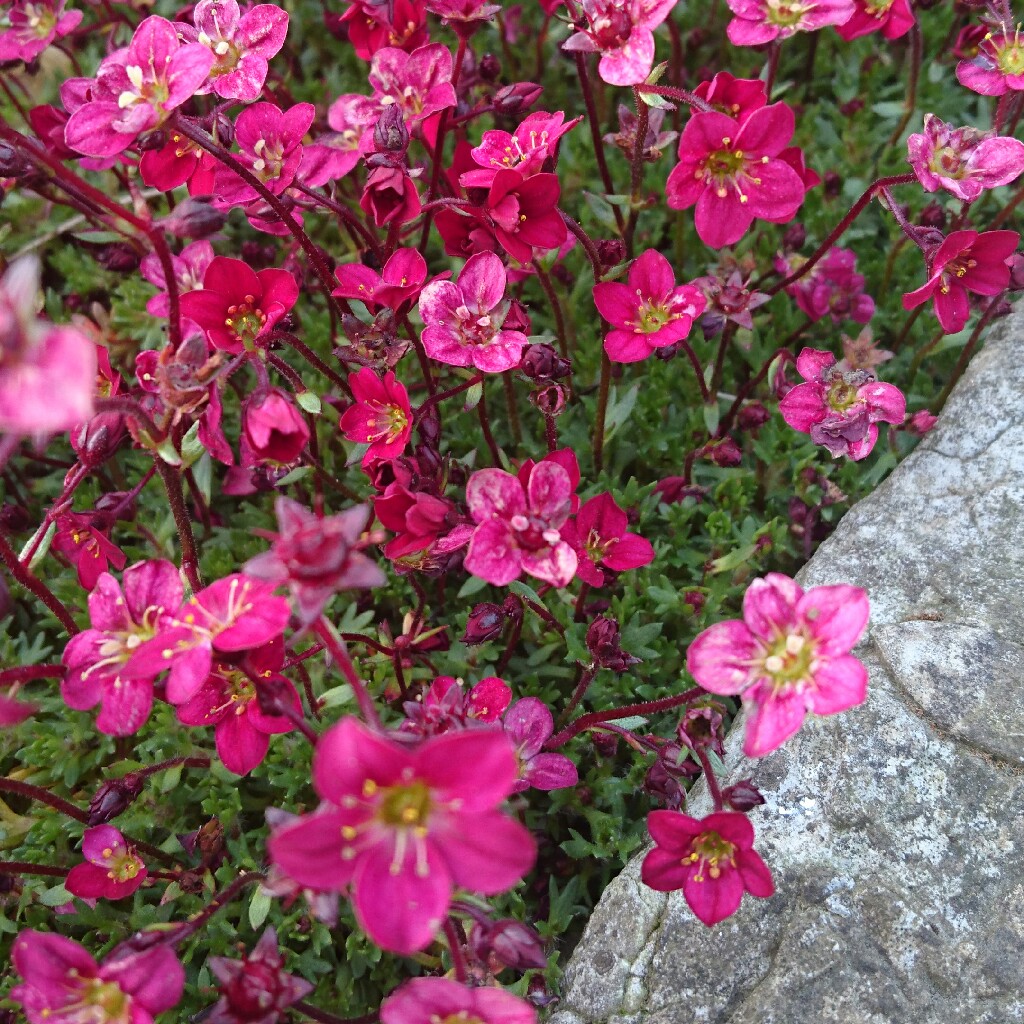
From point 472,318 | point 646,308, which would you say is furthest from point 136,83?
point 646,308

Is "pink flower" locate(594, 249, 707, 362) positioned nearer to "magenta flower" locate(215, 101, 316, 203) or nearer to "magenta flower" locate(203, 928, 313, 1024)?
"magenta flower" locate(215, 101, 316, 203)

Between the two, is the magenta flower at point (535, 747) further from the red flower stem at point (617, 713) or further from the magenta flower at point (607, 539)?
the magenta flower at point (607, 539)

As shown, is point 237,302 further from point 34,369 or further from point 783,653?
point 783,653

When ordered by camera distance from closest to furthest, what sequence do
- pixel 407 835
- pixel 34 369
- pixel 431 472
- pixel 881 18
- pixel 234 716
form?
pixel 34 369, pixel 407 835, pixel 234 716, pixel 431 472, pixel 881 18

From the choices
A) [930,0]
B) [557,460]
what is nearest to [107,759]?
[557,460]

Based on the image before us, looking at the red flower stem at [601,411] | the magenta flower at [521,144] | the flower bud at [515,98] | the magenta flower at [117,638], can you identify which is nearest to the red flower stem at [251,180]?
the magenta flower at [521,144]

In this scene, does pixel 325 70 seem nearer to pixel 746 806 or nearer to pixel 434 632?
pixel 434 632
